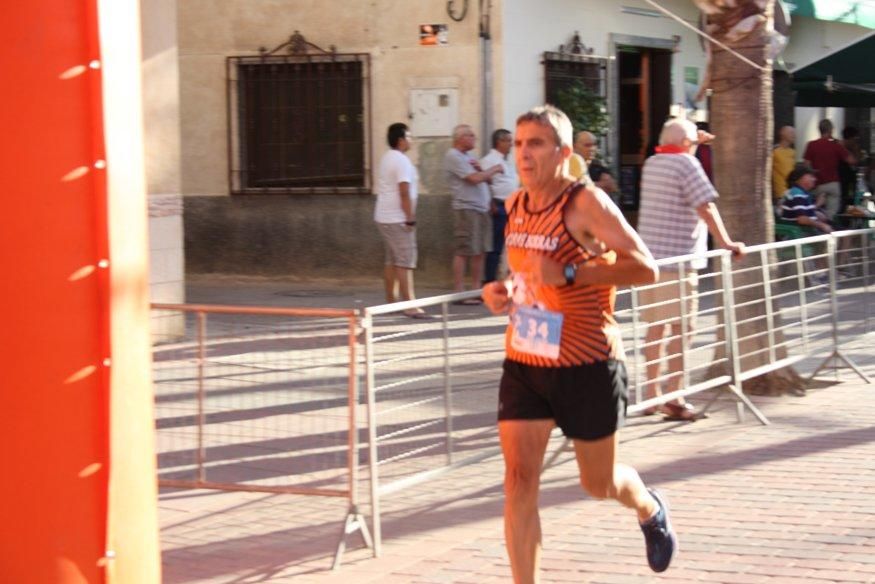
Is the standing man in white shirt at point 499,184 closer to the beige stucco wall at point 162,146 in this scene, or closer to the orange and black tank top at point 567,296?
the beige stucco wall at point 162,146

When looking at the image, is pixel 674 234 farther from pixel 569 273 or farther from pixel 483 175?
pixel 483 175

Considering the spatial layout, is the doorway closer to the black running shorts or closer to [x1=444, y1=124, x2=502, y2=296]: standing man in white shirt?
[x1=444, y1=124, x2=502, y2=296]: standing man in white shirt

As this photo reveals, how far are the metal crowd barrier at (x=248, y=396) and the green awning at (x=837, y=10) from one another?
1746 centimetres

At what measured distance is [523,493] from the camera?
212 inches

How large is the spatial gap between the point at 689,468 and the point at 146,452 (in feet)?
14.4

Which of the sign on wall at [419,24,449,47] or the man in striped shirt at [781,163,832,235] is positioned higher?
the sign on wall at [419,24,449,47]

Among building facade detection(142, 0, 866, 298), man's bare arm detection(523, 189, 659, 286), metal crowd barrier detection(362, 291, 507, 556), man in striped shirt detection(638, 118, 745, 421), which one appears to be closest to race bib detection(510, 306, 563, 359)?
man's bare arm detection(523, 189, 659, 286)

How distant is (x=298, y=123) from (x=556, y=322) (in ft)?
42.9

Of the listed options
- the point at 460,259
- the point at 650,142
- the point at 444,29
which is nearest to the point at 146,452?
the point at 460,259

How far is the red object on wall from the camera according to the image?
4.24m

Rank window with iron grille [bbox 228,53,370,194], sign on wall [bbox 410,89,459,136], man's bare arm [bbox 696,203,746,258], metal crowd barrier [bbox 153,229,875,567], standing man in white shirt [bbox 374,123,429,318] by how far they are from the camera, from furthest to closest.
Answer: window with iron grille [bbox 228,53,370,194]
sign on wall [bbox 410,89,459,136]
standing man in white shirt [bbox 374,123,429,318]
man's bare arm [bbox 696,203,746,258]
metal crowd barrier [bbox 153,229,875,567]

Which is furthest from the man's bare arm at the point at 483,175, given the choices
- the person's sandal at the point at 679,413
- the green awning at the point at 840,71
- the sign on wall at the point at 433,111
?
the person's sandal at the point at 679,413

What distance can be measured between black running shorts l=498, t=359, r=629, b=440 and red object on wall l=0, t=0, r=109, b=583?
1.71 meters

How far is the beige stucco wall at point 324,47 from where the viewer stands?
1717cm
